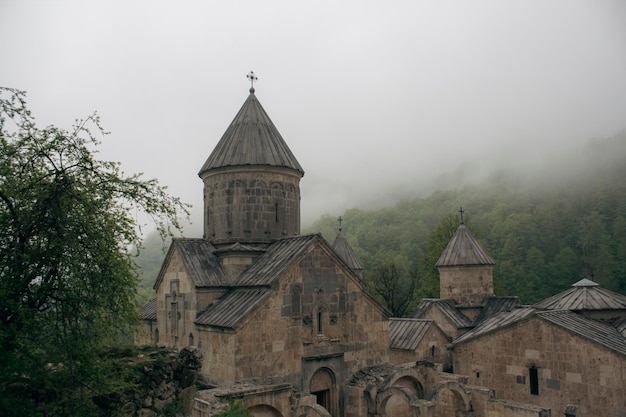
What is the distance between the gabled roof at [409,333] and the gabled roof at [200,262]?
8.72 m

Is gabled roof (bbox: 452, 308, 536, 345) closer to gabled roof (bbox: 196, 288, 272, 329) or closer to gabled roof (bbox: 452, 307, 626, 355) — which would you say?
gabled roof (bbox: 452, 307, 626, 355)

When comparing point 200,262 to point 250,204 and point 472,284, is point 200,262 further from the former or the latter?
point 472,284

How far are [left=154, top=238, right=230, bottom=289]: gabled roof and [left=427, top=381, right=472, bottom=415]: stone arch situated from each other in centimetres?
689

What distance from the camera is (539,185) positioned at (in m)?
71.3

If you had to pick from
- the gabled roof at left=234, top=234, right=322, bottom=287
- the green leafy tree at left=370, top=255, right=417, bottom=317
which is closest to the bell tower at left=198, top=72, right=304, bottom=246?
the gabled roof at left=234, top=234, right=322, bottom=287

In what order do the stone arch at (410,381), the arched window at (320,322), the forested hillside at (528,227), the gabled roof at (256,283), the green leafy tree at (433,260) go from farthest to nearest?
1. the forested hillside at (528,227)
2. the green leafy tree at (433,260)
3. the stone arch at (410,381)
4. the arched window at (320,322)
5. the gabled roof at (256,283)

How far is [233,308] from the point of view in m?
12.0

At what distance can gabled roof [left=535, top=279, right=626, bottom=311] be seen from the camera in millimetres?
18281

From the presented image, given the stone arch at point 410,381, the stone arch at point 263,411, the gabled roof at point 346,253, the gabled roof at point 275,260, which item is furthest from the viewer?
the gabled roof at point 346,253

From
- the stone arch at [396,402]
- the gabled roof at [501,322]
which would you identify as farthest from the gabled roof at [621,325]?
the stone arch at [396,402]

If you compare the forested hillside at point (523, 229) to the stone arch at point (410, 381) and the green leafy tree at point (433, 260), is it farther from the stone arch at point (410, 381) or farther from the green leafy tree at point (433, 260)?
the stone arch at point (410, 381)

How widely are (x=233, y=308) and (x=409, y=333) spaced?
9.81m

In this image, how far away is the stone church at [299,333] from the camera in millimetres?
11383

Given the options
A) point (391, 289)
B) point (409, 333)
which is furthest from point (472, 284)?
point (391, 289)
